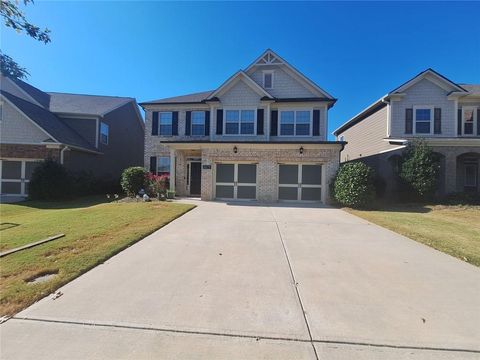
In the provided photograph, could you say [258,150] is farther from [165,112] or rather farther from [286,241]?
[286,241]

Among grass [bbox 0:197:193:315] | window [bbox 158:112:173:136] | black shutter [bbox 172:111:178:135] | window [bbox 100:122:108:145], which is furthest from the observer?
window [bbox 100:122:108:145]

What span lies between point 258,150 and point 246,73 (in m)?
6.42

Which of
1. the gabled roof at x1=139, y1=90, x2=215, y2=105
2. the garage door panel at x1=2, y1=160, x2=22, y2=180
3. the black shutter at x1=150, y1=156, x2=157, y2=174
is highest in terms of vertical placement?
the gabled roof at x1=139, y1=90, x2=215, y2=105

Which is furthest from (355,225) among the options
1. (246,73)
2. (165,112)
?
(165,112)

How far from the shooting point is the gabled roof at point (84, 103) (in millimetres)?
20656

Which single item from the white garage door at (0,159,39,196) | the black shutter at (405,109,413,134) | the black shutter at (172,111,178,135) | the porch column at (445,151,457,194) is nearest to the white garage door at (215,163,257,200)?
the black shutter at (172,111,178,135)

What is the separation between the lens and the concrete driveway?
268cm

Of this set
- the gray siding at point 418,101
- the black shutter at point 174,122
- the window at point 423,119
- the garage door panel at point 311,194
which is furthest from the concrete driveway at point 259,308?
the window at point 423,119

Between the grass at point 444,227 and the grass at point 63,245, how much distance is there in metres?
7.17

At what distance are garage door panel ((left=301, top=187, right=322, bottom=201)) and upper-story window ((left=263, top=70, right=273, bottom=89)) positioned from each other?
25.4ft

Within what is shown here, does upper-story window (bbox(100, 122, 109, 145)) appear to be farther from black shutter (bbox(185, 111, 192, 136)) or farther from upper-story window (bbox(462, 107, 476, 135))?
upper-story window (bbox(462, 107, 476, 135))

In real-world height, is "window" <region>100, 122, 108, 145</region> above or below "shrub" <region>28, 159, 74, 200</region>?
above

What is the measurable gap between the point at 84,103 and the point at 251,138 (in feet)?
48.7

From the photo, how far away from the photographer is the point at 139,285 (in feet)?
13.4
